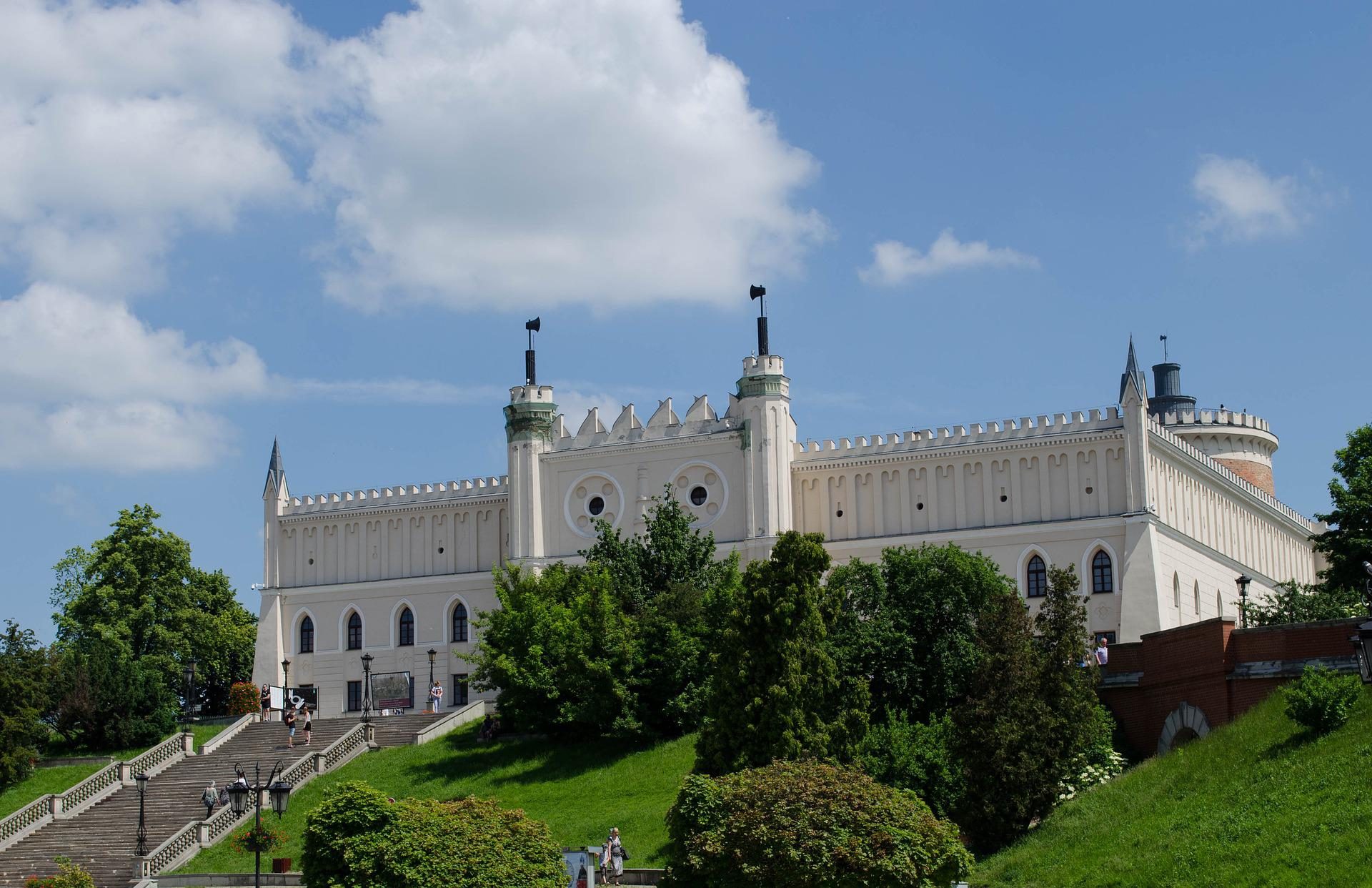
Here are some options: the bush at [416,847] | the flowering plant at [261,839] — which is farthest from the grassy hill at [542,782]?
the bush at [416,847]

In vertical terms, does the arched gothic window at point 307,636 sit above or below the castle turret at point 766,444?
below

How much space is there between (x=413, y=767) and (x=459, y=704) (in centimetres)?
1323

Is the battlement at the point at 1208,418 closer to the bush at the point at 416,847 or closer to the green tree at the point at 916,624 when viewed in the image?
the green tree at the point at 916,624

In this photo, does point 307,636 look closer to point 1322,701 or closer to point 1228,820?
point 1322,701

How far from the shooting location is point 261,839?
40.9 meters

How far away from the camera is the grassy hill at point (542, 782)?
4053cm

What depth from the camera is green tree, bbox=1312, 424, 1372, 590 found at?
172 feet

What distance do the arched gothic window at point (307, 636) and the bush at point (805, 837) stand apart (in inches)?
1449

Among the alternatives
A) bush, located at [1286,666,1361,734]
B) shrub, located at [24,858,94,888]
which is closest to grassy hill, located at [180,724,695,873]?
shrub, located at [24,858,94,888]

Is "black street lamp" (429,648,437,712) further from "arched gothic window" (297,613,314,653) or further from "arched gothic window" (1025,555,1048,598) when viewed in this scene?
"arched gothic window" (1025,555,1048,598)

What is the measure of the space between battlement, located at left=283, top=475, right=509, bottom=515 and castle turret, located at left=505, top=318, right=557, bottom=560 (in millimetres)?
1483

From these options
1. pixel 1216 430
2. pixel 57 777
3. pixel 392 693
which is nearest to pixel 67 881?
pixel 57 777

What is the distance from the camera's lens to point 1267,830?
2741cm

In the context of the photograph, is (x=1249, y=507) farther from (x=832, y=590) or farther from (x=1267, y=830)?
(x=1267, y=830)
